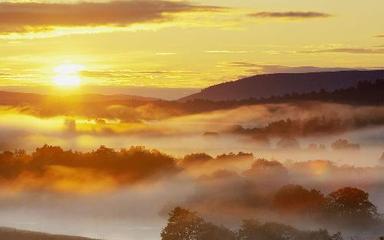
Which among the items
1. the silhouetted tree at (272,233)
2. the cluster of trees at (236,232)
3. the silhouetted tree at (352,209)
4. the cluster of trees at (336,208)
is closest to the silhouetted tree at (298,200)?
the cluster of trees at (336,208)

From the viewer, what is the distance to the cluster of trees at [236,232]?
3703 inches

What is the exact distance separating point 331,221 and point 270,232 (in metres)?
36.0

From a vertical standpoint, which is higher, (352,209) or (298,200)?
(298,200)

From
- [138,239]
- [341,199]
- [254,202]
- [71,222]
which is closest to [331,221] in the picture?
[341,199]

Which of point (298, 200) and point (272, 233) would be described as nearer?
point (272, 233)

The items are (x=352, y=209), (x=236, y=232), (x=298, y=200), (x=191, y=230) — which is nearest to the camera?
(x=236, y=232)

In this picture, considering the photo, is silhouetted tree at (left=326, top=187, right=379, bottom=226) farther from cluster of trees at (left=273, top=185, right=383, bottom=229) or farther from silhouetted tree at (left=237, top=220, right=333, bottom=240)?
silhouetted tree at (left=237, top=220, right=333, bottom=240)

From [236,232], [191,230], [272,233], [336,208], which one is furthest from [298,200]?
[272,233]

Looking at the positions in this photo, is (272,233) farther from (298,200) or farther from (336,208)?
(298,200)

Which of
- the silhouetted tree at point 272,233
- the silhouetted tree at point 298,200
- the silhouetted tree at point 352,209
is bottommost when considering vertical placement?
the silhouetted tree at point 272,233

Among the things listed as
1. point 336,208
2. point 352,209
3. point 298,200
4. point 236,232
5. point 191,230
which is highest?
point 298,200

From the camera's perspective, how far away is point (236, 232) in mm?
97375

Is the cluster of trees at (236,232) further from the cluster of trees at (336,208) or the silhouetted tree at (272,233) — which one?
the cluster of trees at (336,208)

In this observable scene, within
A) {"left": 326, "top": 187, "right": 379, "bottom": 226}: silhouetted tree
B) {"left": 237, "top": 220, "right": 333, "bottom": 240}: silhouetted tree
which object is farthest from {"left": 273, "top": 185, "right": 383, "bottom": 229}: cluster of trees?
{"left": 237, "top": 220, "right": 333, "bottom": 240}: silhouetted tree
